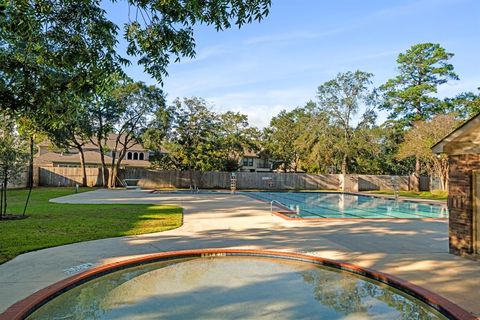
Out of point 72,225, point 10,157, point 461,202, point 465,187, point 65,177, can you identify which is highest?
point 10,157

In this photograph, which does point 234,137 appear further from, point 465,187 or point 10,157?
point 465,187

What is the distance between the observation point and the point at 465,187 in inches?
254

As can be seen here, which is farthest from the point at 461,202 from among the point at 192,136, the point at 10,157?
the point at 192,136

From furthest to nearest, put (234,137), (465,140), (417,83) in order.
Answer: (234,137) → (417,83) → (465,140)

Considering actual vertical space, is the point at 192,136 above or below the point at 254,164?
above

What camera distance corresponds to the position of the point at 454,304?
4.16 meters

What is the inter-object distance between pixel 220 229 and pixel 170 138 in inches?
834

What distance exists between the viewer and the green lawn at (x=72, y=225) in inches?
285

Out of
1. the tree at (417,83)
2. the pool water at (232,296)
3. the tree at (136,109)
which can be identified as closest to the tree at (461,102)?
the tree at (417,83)

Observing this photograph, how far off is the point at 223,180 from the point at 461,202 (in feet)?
84.0

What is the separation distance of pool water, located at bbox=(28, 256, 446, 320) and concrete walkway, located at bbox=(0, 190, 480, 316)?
497 mm

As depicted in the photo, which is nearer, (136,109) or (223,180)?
(136,109)

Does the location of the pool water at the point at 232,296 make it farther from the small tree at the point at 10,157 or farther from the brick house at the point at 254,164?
the brick house at the point at 254,164

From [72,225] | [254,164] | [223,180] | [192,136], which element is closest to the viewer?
[72,225]
